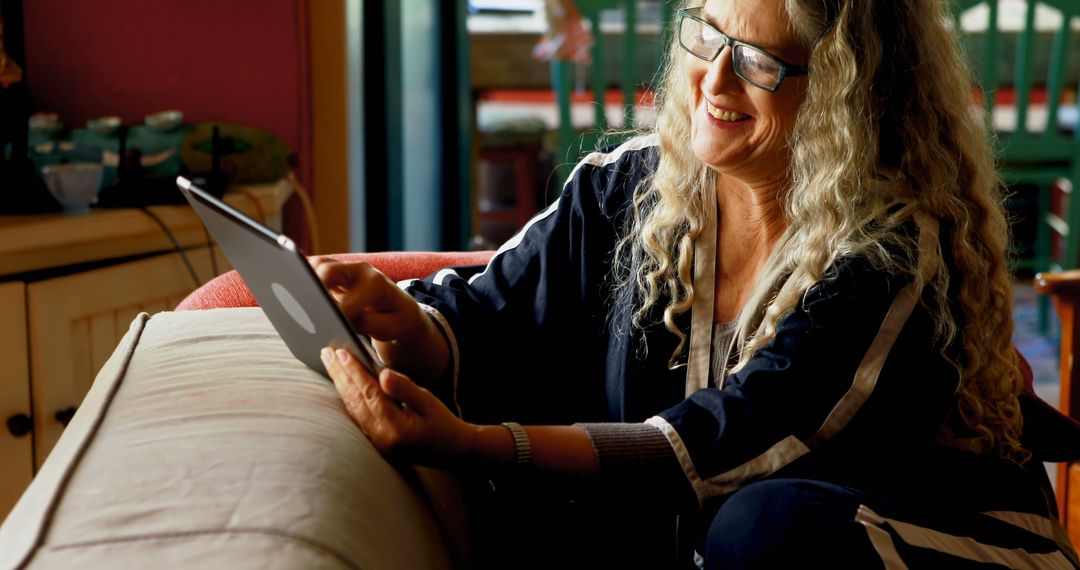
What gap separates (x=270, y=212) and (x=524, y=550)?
3.35 feet

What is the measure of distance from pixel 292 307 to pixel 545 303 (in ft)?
1.38

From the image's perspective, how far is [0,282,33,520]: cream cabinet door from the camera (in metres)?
1.63

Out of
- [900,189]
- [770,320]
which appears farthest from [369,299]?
[900,189]

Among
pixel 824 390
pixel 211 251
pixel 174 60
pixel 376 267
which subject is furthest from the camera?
pixel 174 60

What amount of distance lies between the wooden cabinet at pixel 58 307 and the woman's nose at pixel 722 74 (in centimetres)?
95

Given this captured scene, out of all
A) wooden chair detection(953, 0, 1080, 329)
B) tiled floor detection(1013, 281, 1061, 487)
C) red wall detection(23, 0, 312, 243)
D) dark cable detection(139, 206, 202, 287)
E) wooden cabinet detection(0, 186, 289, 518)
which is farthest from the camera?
wooden chair detection(953, 0, 1080, 329)

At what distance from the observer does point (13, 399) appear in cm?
167

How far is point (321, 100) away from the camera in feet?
7.84

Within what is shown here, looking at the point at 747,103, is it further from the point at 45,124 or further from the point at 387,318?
the point at 45,124

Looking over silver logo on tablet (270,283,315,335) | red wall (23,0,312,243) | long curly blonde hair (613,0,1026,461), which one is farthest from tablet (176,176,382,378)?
red wall (23,0,312,243)

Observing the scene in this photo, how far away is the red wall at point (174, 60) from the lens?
2.16m

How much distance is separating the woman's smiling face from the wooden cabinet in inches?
36.8

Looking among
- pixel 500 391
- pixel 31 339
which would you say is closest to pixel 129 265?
pixel 31 339

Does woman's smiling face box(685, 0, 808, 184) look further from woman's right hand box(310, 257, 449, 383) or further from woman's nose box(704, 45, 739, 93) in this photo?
woman's right hand box(310, 257, 449, 383)
